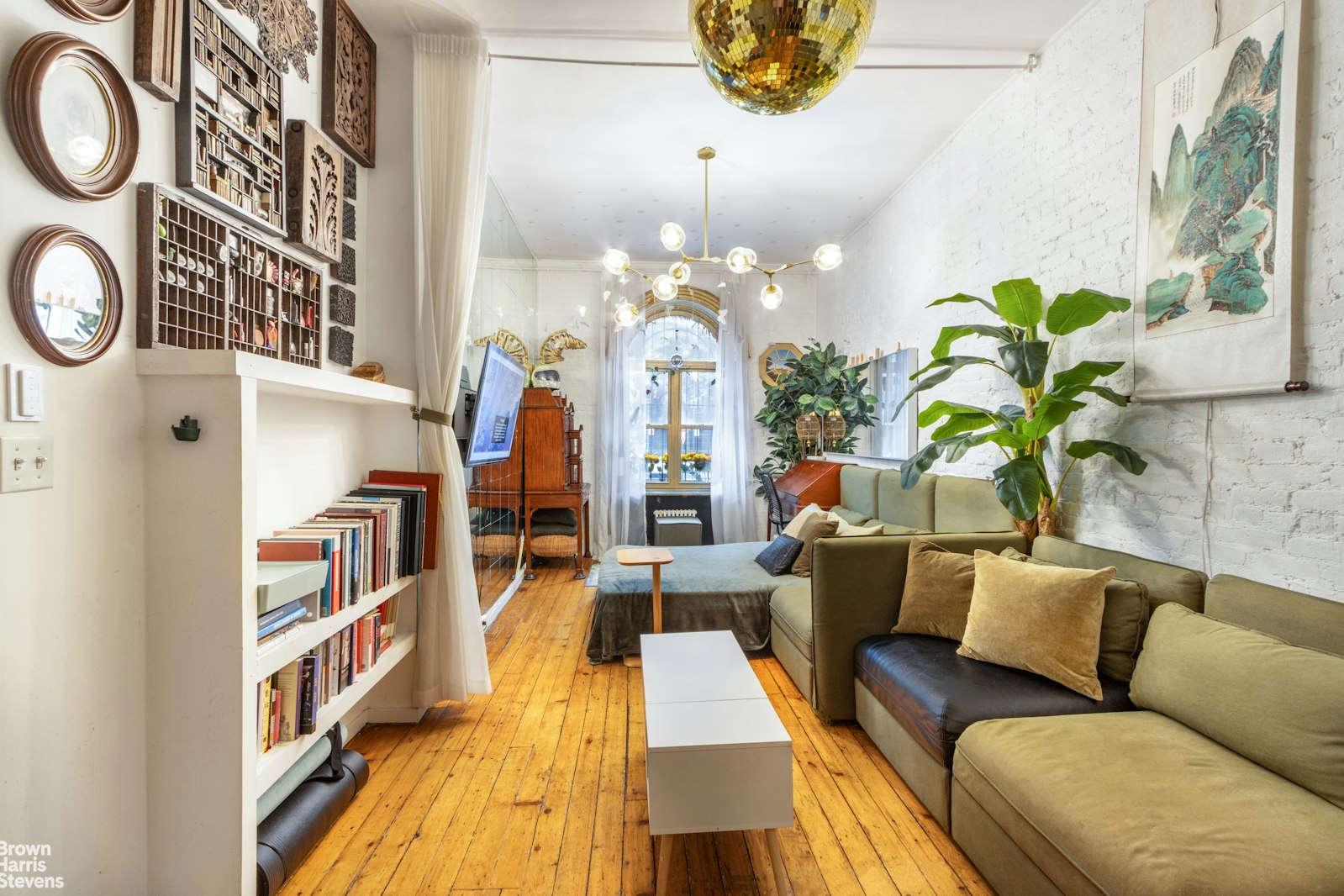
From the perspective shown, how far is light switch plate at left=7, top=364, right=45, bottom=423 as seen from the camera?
3.85ft

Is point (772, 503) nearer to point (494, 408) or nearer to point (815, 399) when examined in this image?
point (815, 399)

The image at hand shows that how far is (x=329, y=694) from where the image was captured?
6.54 ft

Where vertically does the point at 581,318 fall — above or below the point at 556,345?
above

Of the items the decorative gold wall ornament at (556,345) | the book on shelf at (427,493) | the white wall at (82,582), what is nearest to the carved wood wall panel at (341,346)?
the book on shelf at (427,493)

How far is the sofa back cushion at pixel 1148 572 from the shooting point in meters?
1.97

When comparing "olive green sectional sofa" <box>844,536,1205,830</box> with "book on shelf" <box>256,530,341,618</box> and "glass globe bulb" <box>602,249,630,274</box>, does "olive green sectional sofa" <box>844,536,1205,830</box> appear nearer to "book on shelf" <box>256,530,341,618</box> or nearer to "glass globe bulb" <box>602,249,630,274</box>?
"book on shelf" <box>256,530,341,618</box>

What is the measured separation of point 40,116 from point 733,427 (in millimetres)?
5572

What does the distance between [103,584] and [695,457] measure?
5.59 m

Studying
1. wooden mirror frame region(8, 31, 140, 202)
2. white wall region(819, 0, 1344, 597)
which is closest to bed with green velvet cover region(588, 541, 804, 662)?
white wall region(819, 0, 1344, 597)

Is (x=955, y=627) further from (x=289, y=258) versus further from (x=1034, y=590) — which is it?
(x=289, y=258)

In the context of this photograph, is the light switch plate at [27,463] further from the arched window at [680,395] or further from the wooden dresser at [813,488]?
the arched window at [680,395]

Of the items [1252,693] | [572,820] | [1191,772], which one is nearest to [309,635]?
[572,820]

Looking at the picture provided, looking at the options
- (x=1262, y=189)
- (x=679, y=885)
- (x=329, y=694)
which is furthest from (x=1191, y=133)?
(x=329, y=694)

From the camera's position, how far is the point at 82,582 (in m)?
1.35
